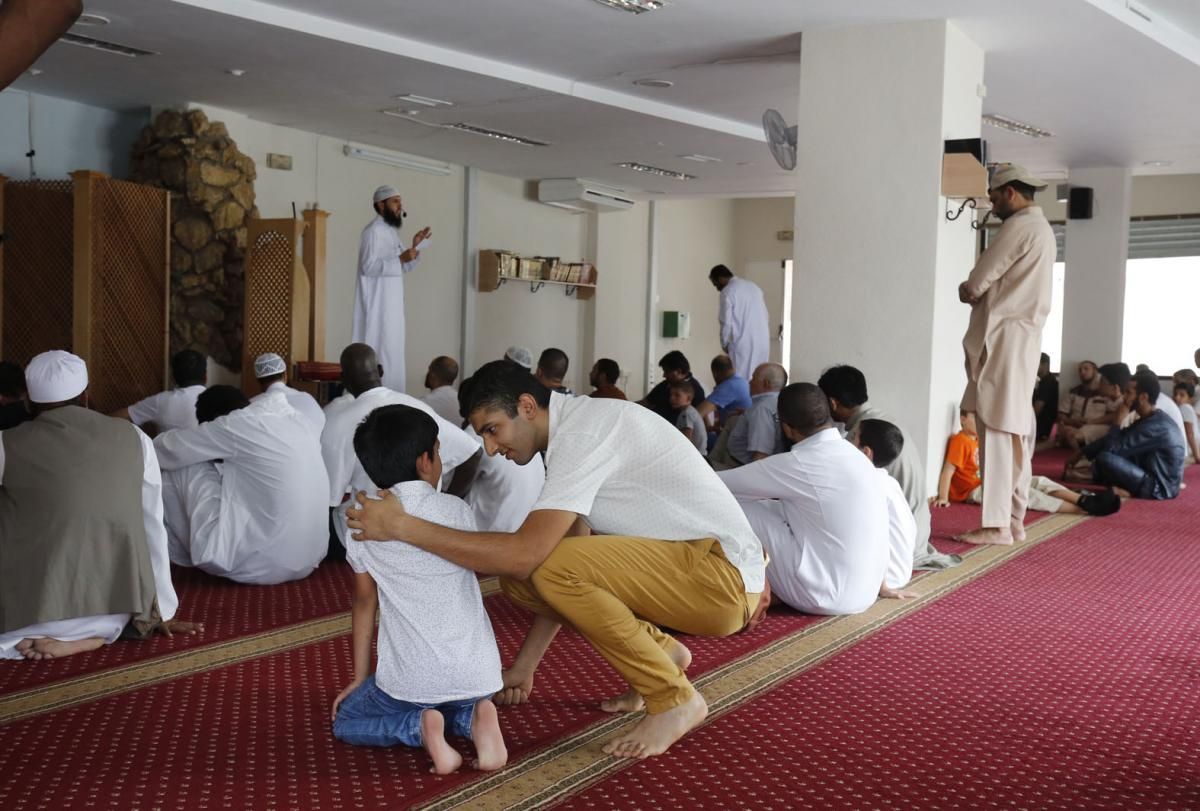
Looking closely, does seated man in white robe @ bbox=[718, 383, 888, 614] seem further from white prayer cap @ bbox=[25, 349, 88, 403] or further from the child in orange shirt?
the child in orange shirt

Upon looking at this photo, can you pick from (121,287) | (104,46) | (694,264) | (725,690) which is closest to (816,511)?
(725,690)

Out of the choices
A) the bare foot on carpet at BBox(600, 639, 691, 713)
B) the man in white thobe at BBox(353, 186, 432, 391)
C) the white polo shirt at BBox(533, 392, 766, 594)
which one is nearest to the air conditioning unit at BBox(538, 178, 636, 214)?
the man in white thobe at BBox(353, 186, 432, 391)

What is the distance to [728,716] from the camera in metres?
2.80

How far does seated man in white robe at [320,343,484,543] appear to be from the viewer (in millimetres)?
4184

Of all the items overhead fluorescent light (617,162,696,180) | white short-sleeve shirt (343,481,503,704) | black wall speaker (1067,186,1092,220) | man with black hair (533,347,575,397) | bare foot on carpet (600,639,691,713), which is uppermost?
overhead fluorescent light (617,162,696,180)

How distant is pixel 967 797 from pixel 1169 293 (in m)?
12.4

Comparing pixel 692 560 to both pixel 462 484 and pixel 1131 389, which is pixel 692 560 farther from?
pixel 1131 389

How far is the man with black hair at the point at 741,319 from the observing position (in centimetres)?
916

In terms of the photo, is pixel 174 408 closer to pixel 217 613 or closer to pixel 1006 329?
pixel 217 613

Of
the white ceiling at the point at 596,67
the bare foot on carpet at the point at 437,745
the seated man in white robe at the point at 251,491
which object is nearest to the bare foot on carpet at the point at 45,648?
the seated man in white robe at the point at 251,491

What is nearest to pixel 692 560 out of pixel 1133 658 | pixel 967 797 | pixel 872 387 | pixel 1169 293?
pixel 967 797

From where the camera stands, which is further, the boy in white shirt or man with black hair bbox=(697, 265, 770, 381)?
man with black hair bbox=(697, 265, 770, 381)

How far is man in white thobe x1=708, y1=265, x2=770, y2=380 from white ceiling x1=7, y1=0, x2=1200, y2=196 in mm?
1128

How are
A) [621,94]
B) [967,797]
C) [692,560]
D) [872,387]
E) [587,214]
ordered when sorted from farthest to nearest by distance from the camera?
[587,214]
[621,94]
[872,387]
[692,560]
[967,797]
